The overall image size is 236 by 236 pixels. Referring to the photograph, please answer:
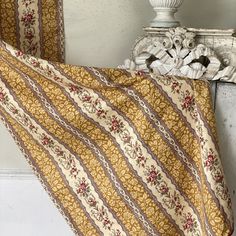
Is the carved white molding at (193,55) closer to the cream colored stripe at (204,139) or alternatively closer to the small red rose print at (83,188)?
the cream colored stripe at (204,139)

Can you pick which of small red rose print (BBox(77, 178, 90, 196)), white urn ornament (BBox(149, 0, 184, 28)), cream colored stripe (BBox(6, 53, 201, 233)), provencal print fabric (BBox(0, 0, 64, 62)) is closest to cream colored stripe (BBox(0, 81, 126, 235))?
small red rose print (BBox(77, 178, 90, 196))

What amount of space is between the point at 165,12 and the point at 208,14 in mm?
343

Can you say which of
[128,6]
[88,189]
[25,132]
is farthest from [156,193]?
[128,6]

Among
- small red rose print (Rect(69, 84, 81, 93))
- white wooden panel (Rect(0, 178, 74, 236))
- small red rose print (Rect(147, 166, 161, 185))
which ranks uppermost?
small red rose print (Rect(69, 84, 81, 93))

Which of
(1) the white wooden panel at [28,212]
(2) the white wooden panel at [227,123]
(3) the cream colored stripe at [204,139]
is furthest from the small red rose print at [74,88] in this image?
(1) the white wooden panel at [28,212]

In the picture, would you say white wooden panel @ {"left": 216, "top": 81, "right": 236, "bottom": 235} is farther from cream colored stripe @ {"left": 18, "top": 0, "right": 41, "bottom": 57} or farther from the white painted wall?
cream colored stripe @ {"left": 18, "top": 0, "right": 41, "bottom": 57}

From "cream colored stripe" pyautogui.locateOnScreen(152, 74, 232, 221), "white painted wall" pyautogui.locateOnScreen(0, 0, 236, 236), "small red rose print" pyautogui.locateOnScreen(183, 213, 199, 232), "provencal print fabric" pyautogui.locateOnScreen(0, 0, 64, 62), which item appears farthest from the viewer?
"white painted wall" pyautogui.locateOnScreen(0, 0, 236, 236)

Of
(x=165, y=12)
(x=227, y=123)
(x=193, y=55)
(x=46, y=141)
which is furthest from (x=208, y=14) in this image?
(x=46, y=141)

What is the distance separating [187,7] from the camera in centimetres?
203

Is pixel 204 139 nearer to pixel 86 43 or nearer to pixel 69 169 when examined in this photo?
pixel 69 169

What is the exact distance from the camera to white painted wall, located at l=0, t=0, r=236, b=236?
199 centimetres

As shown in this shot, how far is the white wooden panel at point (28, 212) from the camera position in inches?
80.2

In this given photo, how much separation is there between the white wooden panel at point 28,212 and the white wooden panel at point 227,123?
776 millimetres

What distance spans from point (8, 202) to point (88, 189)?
1.62 ft
